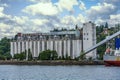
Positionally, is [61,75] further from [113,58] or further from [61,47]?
[61,47]

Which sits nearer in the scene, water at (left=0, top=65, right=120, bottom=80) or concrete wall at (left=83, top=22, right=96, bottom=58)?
water at (left=0, top=65, right=120, bottom=80)

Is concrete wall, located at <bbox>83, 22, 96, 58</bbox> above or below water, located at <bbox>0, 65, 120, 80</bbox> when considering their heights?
above

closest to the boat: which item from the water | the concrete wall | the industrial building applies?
the water

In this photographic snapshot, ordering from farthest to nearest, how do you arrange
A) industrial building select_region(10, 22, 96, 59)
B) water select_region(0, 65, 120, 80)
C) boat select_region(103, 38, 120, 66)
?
industrial building select_region(10, 22, 96, 59) → boat select_region(103, 38, 120, 66) → water select_region(0, 65, 120, 80)

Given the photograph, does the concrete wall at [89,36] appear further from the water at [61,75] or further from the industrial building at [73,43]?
the water at [61,75]

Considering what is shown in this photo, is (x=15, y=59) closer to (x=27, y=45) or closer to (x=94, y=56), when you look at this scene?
(x=27, y=45)

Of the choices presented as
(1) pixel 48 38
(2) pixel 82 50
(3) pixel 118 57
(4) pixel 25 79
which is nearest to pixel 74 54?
(2) pixel 82 50

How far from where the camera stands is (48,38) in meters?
198

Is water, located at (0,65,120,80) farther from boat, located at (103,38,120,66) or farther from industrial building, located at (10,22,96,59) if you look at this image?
industrial building, located at (10,22,96,59)

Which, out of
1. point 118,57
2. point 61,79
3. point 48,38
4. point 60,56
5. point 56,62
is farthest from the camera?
point 48,38

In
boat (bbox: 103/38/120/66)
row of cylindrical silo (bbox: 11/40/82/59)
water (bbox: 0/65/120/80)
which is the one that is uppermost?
row of cylindrical silo (bbox: 11/40/82/59)

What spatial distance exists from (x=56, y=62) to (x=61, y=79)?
345 feet

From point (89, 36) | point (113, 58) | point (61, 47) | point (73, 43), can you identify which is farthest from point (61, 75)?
point (61, 47)

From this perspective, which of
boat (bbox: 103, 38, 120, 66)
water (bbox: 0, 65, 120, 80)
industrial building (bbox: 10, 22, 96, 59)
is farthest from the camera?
industrial building (bbox: 10, 22, 96, 59)
